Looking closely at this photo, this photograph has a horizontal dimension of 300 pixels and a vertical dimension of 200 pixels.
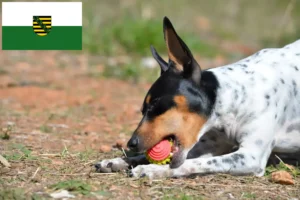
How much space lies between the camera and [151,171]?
4918mm

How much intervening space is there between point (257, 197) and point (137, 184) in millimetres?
853

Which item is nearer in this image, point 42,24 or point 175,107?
point 175,107

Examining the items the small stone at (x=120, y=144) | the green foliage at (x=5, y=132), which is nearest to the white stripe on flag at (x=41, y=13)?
the green foliage at (x=5, y=132)

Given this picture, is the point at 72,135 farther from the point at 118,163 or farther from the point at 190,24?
the point at 190,24

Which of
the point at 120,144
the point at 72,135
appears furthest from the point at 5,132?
the point at 120,144

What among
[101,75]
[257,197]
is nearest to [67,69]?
[101,75]

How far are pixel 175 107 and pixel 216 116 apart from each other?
0.40 meters

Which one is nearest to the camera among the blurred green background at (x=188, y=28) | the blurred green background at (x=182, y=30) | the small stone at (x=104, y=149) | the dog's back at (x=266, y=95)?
the dog's back at (x=266, y=95)

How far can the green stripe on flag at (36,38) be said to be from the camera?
922 centimetres

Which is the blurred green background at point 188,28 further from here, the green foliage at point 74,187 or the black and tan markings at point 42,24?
the green foliage at point 74,187

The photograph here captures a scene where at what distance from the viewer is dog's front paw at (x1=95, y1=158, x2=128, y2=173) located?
5.11m

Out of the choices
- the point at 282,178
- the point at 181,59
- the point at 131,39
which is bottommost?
the point at 282,178

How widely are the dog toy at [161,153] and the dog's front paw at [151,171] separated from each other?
0.26ft

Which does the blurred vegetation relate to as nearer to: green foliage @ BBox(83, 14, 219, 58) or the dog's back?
green foliage @ BBox(83, 14, 219, 58)
